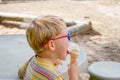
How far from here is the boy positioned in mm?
1364

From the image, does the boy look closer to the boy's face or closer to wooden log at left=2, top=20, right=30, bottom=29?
the boy's face

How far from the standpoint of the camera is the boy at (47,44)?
4.48 feet

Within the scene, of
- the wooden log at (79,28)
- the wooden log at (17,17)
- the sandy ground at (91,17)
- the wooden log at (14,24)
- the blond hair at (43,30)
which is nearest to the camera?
the blond hair at (43,30)

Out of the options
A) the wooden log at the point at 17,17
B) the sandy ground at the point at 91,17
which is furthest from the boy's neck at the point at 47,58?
the wooden log at the point at 17,17

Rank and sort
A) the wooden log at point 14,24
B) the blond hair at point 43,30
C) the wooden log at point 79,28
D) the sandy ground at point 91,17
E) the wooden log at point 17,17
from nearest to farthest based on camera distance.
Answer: the blond hair at point 43,30 < the sandy ground at point 91,17 < the wooden log at point 79,28 < the wooden log at point 14,24 < the wooden log at point 17,17

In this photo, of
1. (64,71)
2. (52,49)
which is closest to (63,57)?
(52,49)

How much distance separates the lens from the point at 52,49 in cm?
141

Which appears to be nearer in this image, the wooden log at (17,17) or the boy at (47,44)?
the boy at (47,44)

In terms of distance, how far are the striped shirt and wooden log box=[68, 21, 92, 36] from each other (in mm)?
3845

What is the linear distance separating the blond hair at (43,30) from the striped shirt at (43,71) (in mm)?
88

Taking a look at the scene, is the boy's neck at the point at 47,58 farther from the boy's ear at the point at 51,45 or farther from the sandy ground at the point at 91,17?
the sandy ground at the point at 91,17

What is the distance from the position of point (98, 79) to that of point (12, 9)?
5594mm

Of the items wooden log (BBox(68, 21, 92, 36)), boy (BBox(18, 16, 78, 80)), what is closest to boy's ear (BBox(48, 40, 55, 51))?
boy (BBox(18, 16, 78, 80))

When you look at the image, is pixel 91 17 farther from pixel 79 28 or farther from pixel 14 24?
pixel 14 24
